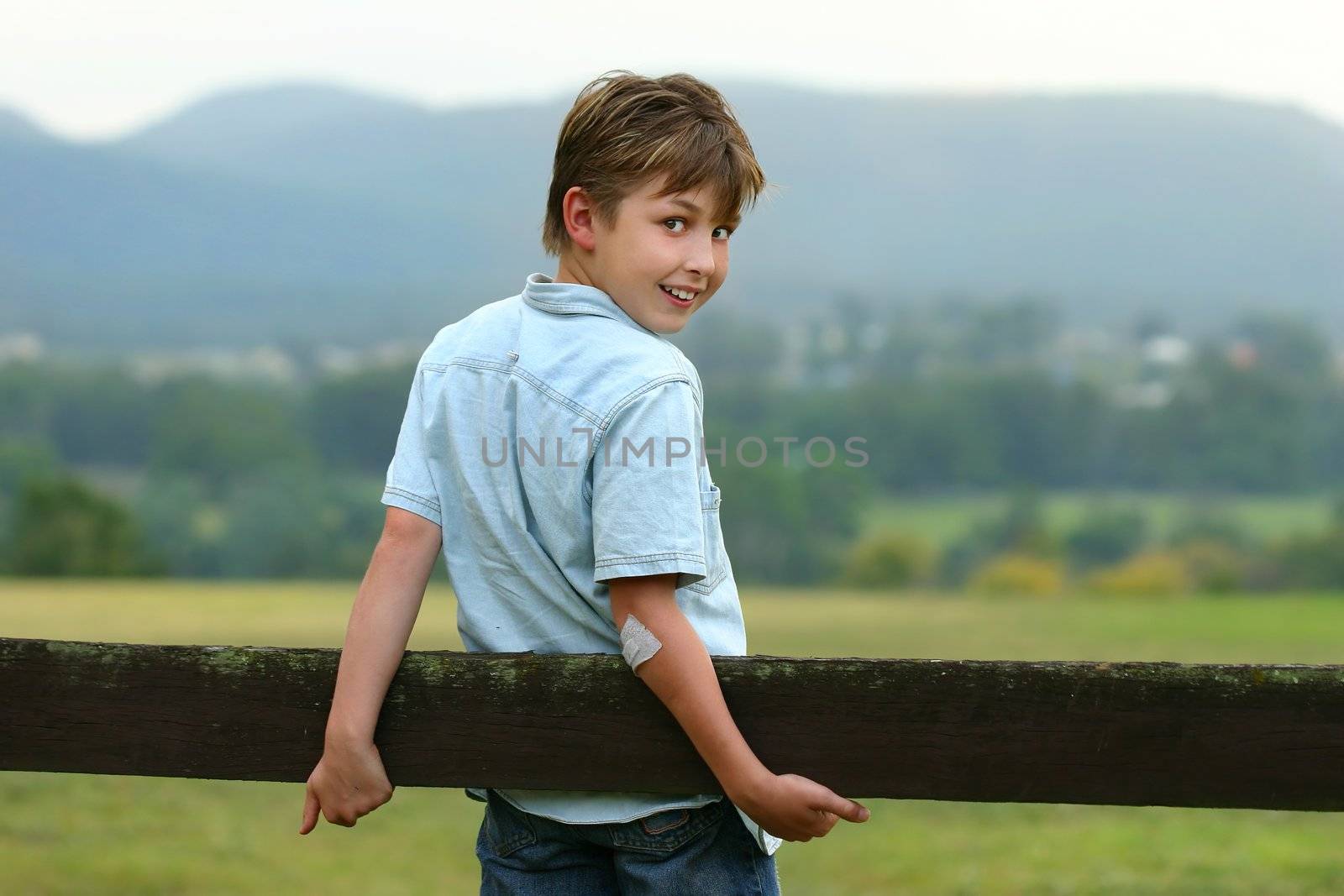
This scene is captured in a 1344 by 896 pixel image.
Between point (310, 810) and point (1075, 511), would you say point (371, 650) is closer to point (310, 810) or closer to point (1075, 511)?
point (310, 810)

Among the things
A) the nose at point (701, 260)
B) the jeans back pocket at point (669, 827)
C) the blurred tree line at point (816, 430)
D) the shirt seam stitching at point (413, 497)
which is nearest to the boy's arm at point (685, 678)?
the jeans back pocket at point (669, 827)

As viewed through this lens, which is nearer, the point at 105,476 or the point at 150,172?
the point at 105,476

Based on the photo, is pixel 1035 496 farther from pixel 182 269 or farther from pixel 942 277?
pixel 182 269

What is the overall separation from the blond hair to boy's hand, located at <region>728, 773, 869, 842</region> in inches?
25.9

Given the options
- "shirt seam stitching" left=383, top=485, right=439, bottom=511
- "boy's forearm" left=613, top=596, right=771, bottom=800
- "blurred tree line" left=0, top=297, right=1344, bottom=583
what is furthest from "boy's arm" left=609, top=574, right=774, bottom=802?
"blurred tree line" left=0, top=297, right=1344, bottom=583

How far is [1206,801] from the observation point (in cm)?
150

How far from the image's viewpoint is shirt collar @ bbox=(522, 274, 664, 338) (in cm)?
157

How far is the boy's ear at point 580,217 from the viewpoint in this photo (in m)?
1.62

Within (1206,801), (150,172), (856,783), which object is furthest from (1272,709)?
(150,172)

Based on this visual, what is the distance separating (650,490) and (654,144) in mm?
419

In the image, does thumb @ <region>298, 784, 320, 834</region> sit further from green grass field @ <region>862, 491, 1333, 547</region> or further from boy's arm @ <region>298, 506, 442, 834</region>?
green grass field @ <region>862, 491, 1333, 547</region>

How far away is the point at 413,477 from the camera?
1.58 m

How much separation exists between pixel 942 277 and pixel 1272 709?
15825cm

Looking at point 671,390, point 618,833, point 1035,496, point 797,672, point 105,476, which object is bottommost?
point 105,476
